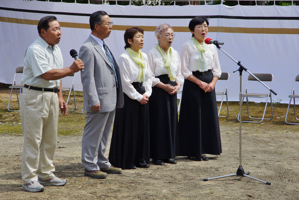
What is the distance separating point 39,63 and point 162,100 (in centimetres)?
190

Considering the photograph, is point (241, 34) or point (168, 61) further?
point (241, 34)

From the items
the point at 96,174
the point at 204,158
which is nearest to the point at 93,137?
the point at 96,174

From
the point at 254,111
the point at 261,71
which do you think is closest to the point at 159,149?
the point at 254,111

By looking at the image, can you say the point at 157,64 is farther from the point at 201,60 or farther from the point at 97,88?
the point at 97,88

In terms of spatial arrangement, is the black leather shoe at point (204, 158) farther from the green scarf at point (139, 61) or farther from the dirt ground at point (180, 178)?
the green scarf at point (139, 61)

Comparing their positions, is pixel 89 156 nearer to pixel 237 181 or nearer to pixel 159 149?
pixel 159 149

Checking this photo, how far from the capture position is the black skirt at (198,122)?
595 centimetres

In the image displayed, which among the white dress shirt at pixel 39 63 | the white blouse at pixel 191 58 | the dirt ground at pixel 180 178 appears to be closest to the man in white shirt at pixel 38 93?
the white dress shirt at pixel 39 63

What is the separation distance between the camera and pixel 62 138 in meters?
7.31

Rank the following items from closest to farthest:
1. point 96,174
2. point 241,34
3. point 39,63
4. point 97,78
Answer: point 39,63, point 97,78, point 96,174, point 241,34

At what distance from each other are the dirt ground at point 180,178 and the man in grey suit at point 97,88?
1.11 feet

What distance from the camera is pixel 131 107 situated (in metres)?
5.40

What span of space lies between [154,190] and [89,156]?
85 centimetres

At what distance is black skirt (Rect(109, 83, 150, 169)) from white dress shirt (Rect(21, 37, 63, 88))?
1.13 meters
